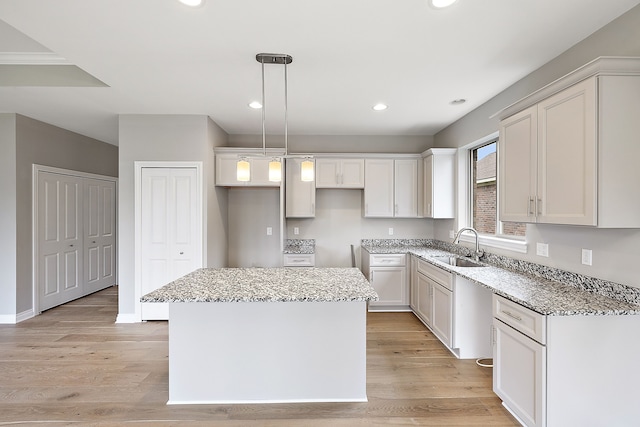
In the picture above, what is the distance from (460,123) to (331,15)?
111 inches

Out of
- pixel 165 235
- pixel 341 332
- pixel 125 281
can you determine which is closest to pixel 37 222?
pixel 125 281

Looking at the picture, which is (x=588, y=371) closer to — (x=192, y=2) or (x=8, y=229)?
(x=192, y=2)

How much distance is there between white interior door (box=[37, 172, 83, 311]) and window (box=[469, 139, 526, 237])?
5824 millimetres

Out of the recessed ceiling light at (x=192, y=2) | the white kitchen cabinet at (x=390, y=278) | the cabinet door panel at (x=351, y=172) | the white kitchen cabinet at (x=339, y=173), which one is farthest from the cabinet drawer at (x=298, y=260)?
the recessed ceiling light at (x=192, y=2)

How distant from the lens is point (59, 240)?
4.66 metres

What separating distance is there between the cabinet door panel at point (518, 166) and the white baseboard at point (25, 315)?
5.67 metres

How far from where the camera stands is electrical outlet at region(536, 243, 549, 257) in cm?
262

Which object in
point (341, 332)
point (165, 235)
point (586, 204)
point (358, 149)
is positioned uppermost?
point (358, 149)

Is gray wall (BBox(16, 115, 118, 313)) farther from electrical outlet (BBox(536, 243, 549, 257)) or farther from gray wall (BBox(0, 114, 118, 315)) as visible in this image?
electrical outlet (BBox(536, 243, 549, 257))

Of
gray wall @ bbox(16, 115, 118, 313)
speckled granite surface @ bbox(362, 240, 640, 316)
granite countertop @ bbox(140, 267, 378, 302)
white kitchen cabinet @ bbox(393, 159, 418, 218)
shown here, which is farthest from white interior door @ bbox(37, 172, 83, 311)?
speckled granite surface @ bbox(362, 240, 640, 316)

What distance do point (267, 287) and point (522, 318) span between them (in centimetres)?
169

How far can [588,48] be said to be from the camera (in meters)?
2.22

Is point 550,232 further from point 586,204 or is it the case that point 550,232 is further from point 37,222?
point 37,222

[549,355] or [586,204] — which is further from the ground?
[586,204]
